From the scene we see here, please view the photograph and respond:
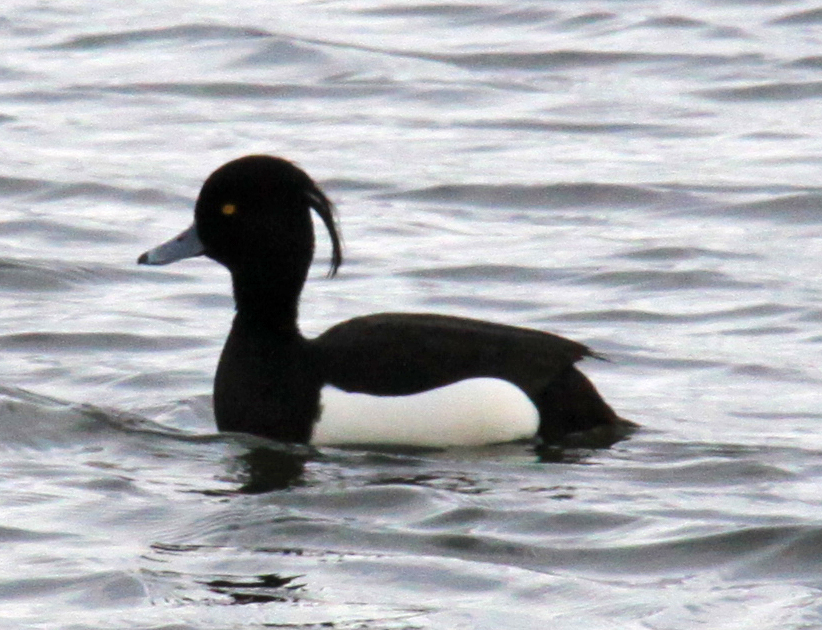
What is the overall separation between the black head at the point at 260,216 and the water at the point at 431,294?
2.18 ft

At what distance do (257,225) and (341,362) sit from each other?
0.63 m

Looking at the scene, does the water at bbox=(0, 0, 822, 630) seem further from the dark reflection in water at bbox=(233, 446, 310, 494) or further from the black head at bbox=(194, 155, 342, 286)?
the black head at bbox=(194, 155, 342, 286)

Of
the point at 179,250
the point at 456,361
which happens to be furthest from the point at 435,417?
the point at 179,250

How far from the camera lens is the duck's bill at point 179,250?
752 centimetres

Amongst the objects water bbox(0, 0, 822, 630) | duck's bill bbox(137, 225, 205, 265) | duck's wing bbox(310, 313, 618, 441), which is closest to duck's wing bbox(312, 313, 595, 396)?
duck's wing bbox(310, 313, 618, 441)

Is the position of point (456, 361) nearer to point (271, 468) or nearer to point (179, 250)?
point (271, 468)

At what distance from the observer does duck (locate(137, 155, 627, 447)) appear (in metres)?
7.19

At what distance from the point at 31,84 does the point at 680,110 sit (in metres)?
4.50

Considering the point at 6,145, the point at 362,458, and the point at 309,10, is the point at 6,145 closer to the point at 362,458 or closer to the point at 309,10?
the point at 309,10

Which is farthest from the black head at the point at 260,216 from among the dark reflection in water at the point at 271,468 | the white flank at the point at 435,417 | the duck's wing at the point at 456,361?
the dark reflection in water at the point at 271,468

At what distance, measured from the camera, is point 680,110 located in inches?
531

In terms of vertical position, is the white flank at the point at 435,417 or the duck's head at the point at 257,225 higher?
the duck's head at the point at 257,225

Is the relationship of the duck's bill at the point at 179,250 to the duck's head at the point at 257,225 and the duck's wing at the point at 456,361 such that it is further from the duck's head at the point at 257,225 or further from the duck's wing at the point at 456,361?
the duck's wing at the point at 456,361

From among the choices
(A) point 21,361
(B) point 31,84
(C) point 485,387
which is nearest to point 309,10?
(B) point 31,84
